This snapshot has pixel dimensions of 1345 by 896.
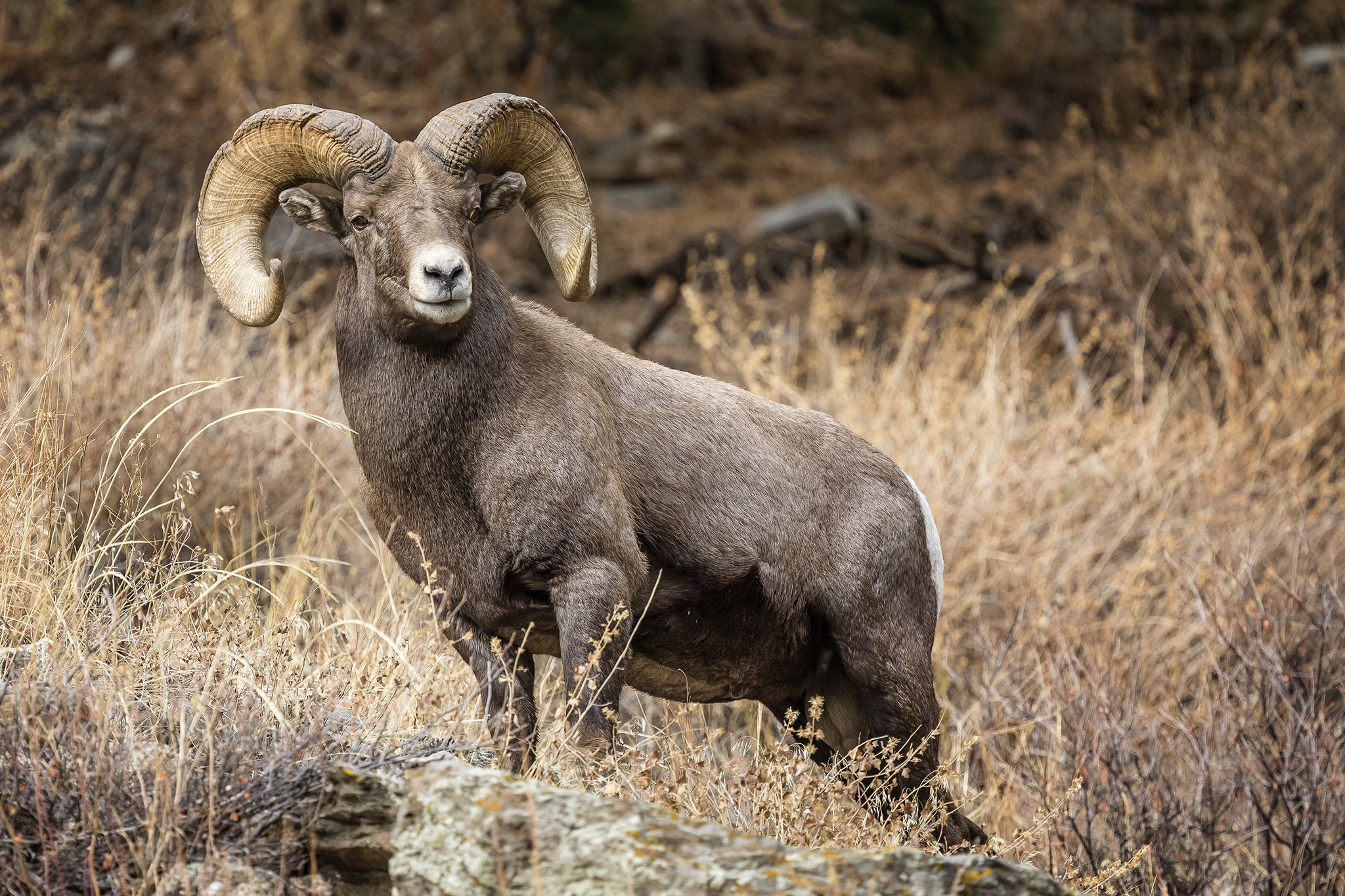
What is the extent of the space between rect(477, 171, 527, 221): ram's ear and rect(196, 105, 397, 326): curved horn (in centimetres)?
34

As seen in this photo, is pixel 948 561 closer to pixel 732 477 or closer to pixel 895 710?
pixel 895 710

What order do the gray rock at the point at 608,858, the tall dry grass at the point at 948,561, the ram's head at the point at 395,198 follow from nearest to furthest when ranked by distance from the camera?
the gray rock at the point at 608,858, the tall dry grass at the point at 948,561, the ram's head at the point at 395,198

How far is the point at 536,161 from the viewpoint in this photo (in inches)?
166

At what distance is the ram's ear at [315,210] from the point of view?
396cm

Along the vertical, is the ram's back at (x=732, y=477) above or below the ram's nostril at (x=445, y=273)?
below

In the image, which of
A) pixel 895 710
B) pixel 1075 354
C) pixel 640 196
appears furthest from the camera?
pixel 640 196

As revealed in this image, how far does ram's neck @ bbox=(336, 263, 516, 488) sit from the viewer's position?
3.78 m

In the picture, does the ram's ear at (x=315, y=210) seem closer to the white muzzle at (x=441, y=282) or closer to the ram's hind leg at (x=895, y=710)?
the white muzzle at (x=441, y=282)

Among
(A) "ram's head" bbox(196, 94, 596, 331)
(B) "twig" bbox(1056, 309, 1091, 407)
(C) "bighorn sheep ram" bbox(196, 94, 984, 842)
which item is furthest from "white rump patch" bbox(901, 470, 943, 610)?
(B) "twig" bbox(1056, 309, 1091, 407)

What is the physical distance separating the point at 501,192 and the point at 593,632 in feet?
4.76

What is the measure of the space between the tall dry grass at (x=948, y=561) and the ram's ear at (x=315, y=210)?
2.01 feet

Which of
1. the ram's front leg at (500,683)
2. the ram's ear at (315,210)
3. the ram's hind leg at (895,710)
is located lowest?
the ram's hind leg at (895,710)

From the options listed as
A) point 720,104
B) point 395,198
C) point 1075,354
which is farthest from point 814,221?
point 395,198

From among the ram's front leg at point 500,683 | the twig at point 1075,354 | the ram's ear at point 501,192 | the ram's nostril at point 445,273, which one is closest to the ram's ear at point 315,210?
the ram's ear at point 501,192
